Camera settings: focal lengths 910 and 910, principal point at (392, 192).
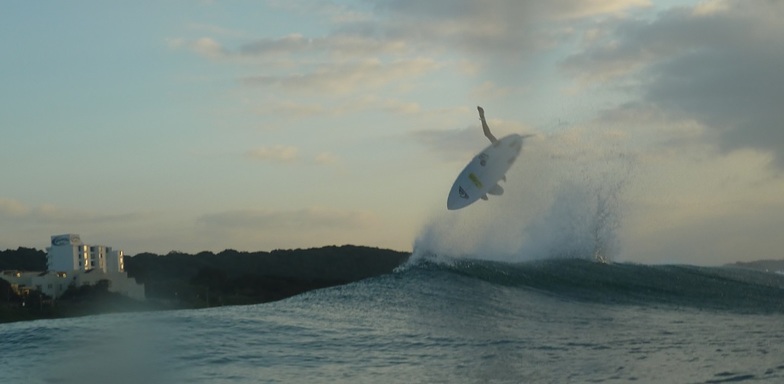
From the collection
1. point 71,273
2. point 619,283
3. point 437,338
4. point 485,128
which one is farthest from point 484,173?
point 71,273

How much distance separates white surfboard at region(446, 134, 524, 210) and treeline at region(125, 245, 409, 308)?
57.6 feet

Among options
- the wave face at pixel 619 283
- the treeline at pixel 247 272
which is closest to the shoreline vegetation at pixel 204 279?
the treeline at pixel 247 272

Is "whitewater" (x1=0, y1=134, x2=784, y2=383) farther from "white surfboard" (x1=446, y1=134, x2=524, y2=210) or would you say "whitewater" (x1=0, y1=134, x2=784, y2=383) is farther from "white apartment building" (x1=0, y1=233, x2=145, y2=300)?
"white apartment building" (x1=0, y1=233, x2=145, y2=300)

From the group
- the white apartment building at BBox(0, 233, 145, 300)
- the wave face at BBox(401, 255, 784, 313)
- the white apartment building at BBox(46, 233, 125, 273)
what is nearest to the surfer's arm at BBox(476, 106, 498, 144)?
the wave face at BBox(401, 255, 784, 313)

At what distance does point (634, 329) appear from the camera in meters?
14.3

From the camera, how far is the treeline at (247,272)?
166ft

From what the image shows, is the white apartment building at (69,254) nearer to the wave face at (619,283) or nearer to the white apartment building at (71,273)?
the white apartment building at (71,273)

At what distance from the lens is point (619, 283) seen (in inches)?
814

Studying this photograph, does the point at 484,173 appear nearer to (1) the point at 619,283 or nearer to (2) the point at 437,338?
(1) the point at 619,283

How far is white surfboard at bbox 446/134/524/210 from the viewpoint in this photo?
29.1 m

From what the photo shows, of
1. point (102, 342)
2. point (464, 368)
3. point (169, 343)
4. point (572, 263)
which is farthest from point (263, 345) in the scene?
point (572, 263)

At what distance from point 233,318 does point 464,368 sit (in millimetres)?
5192

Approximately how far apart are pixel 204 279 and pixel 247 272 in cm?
650

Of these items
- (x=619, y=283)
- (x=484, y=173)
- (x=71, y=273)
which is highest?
(x=484, y=173)
